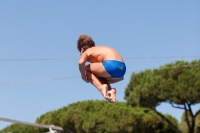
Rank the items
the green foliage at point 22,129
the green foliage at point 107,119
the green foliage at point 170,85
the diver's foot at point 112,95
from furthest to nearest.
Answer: the green foliage at point 22,129 → the green foliage at point 107,119 → the green foliage at point 170,85 → the diver's foot at point 112,95

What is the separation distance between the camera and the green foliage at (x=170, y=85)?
1037 inches

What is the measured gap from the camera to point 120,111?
30938 mm

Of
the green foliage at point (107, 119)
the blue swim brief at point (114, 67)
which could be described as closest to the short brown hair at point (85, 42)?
the blue swim brief at point (114, 67)

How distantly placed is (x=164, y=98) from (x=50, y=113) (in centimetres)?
1155

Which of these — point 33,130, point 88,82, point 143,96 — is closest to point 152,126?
point 143,96

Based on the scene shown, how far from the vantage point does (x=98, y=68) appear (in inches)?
200

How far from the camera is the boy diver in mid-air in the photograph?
501 cm

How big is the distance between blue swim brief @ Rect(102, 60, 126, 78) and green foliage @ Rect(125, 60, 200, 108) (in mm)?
21075

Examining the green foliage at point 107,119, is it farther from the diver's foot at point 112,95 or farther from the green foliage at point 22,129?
the diver's foot at point 112,95

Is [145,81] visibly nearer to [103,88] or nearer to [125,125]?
[125,125]

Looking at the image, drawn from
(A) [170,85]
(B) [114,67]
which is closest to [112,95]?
(B) [114,67]

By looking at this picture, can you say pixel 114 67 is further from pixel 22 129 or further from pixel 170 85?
pixel 22 129

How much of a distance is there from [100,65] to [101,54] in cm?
13

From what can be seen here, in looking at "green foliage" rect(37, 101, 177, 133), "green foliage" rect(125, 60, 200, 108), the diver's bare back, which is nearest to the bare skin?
the diver's bare back
